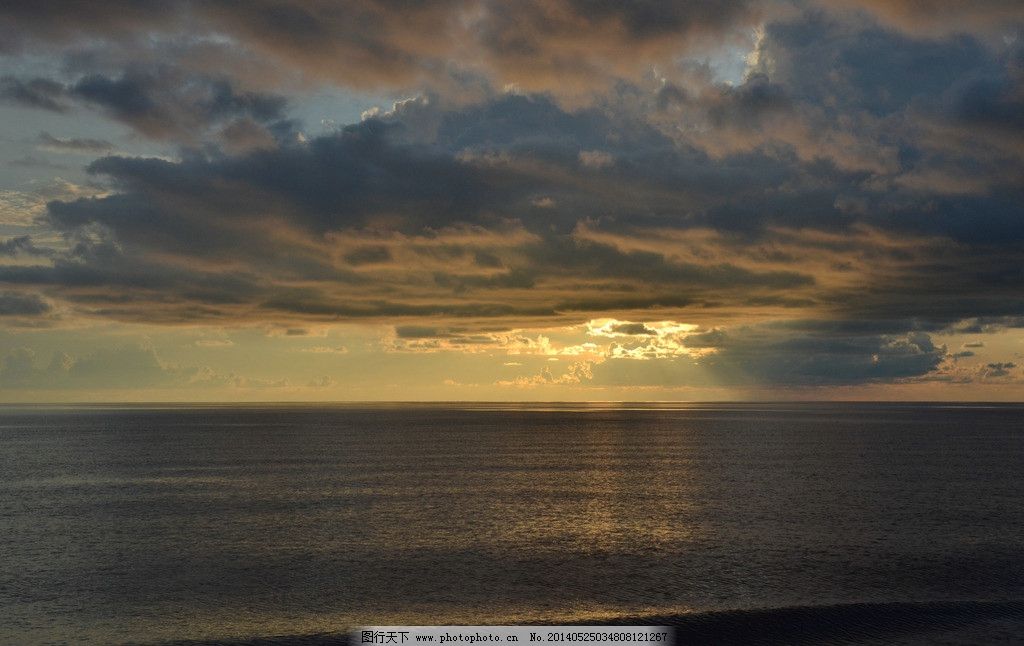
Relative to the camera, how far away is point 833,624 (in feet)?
128

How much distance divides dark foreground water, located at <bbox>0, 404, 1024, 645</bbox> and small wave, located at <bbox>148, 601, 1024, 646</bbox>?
16cm

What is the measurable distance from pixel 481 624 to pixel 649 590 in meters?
10.6

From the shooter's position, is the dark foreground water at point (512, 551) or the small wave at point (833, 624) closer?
the small wave at point (833, 624)

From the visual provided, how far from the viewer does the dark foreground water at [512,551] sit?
40031 millimetres

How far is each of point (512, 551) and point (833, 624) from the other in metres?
21.5

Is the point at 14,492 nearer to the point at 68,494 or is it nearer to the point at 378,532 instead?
the point at 68,494

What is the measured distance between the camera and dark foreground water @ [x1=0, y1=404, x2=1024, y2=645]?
40.0m

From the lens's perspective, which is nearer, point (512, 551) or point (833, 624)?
point (833, 624)

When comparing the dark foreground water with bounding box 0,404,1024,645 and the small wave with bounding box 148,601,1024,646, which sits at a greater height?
the dark foreground water with bounding box 0,404,1024,645

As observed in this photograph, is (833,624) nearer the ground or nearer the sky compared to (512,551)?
nearer the ground

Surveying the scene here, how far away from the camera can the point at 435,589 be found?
148 ft

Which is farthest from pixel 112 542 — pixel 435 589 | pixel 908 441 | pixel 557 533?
pixel 908 441

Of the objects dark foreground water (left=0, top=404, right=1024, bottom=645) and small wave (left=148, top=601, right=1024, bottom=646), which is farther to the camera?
dark foreground water (left=0, top=404, right=1024, bottom=645)

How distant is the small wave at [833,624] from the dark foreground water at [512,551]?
157mm
